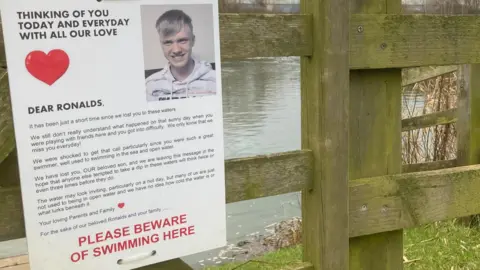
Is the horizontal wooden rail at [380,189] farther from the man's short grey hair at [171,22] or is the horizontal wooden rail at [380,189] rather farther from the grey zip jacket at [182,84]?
the man's short grey hair at [171,22]

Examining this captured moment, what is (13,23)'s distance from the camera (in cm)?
144

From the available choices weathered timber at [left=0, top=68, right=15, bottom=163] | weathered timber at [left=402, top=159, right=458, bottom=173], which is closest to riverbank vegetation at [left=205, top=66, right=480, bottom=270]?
weathered timber at [left=402, top=159, right=458, bottom=173]

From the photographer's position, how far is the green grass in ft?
12.6

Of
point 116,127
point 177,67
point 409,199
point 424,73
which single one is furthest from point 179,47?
point 424,73

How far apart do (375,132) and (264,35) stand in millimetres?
638

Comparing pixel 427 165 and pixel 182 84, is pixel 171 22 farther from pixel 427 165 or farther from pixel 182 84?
pixel 427 165

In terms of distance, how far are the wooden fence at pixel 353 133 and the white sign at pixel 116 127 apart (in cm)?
14

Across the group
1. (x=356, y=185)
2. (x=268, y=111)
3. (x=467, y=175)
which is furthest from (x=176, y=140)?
(x=268, y=111)

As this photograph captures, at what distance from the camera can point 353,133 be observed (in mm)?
2197

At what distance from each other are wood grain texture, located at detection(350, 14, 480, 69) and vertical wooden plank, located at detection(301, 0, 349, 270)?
0.11 m

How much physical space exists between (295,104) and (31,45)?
35.9ft

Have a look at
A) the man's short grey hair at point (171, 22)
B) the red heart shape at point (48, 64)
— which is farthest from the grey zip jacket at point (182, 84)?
the red heart shape at point (48, 64)

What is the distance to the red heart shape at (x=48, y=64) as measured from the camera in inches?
58.5

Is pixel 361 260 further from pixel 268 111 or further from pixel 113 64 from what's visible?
pixel 268 111
